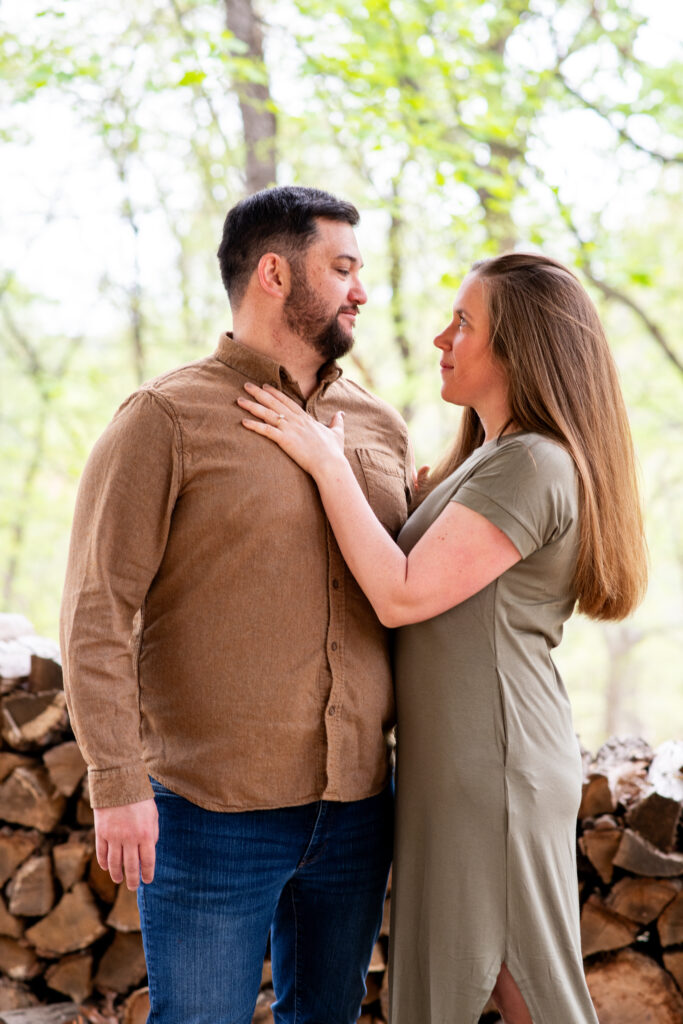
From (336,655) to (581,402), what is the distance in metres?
0.61

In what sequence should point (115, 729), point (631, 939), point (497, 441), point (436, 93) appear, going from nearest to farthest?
point (115, 729), point (497, 441), point (631, 939), point (436, 93)

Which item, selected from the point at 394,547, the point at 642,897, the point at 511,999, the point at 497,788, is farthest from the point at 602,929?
the point at 394,547

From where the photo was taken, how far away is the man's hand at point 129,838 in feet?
4.69

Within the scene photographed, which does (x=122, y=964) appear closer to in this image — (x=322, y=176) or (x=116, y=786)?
(x=116, y=786)

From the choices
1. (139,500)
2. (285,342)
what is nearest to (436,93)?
(285,342)

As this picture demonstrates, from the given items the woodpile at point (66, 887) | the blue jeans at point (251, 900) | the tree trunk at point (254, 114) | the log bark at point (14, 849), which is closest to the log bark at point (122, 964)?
the woodpile at point (66, 887)

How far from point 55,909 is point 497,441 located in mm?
1673

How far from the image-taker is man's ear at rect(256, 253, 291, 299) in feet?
5.39

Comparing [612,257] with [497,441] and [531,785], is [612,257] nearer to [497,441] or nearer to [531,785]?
[497,441]

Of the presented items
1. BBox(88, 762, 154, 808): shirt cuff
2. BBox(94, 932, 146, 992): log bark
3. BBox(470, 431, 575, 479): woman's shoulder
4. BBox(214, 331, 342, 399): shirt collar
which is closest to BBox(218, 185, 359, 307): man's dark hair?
BBox(214, 331, 342, 399): shirt collar

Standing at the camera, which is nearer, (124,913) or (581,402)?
(581,402)

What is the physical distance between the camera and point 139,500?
146 centimetres

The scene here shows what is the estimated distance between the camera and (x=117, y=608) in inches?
57.5

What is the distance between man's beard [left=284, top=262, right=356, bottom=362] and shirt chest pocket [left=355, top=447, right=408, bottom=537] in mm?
228
